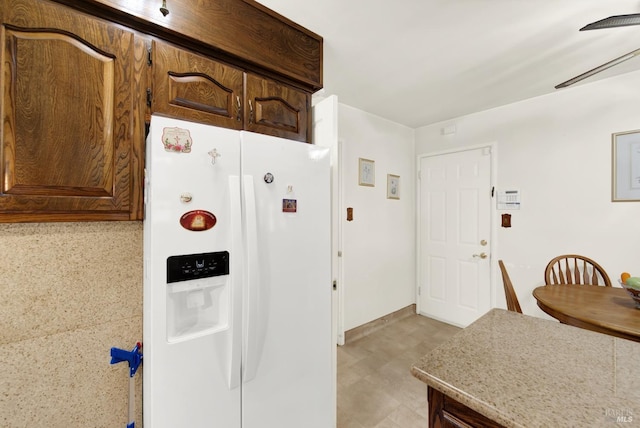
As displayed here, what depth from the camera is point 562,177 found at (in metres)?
2.49

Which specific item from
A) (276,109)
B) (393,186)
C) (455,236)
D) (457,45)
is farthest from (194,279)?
(455,236)

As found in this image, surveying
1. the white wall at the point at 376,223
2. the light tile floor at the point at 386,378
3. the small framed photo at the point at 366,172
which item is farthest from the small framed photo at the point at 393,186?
the light tile floor at the point at 386,378

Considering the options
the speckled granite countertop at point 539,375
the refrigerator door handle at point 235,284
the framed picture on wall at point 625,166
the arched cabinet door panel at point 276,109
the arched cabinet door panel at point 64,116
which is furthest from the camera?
the framed picture on wall at point 625,166

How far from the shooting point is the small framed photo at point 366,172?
2.96 metres

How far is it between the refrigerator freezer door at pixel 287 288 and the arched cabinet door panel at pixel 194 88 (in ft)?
1.09

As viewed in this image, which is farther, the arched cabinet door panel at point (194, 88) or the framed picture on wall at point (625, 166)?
the framed picture on wall at point (625, 166)

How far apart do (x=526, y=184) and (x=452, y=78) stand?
138cm

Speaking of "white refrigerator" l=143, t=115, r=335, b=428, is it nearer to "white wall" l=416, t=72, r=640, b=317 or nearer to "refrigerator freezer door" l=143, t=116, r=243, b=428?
"refrigerator freezer door" l=143, t=116, r=243, b=428

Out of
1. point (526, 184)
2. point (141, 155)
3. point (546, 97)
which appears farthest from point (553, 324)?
point (546, 97)

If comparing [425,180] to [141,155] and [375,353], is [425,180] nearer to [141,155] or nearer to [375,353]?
[375,353]

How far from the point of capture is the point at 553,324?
3.44 feet

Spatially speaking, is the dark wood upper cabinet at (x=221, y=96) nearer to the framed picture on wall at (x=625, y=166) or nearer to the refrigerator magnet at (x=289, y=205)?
the refrigerator magnet at (x=289, y=205)

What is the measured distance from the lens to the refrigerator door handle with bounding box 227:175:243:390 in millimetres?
1085

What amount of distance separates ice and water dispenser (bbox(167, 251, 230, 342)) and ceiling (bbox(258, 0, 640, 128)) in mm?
1403
